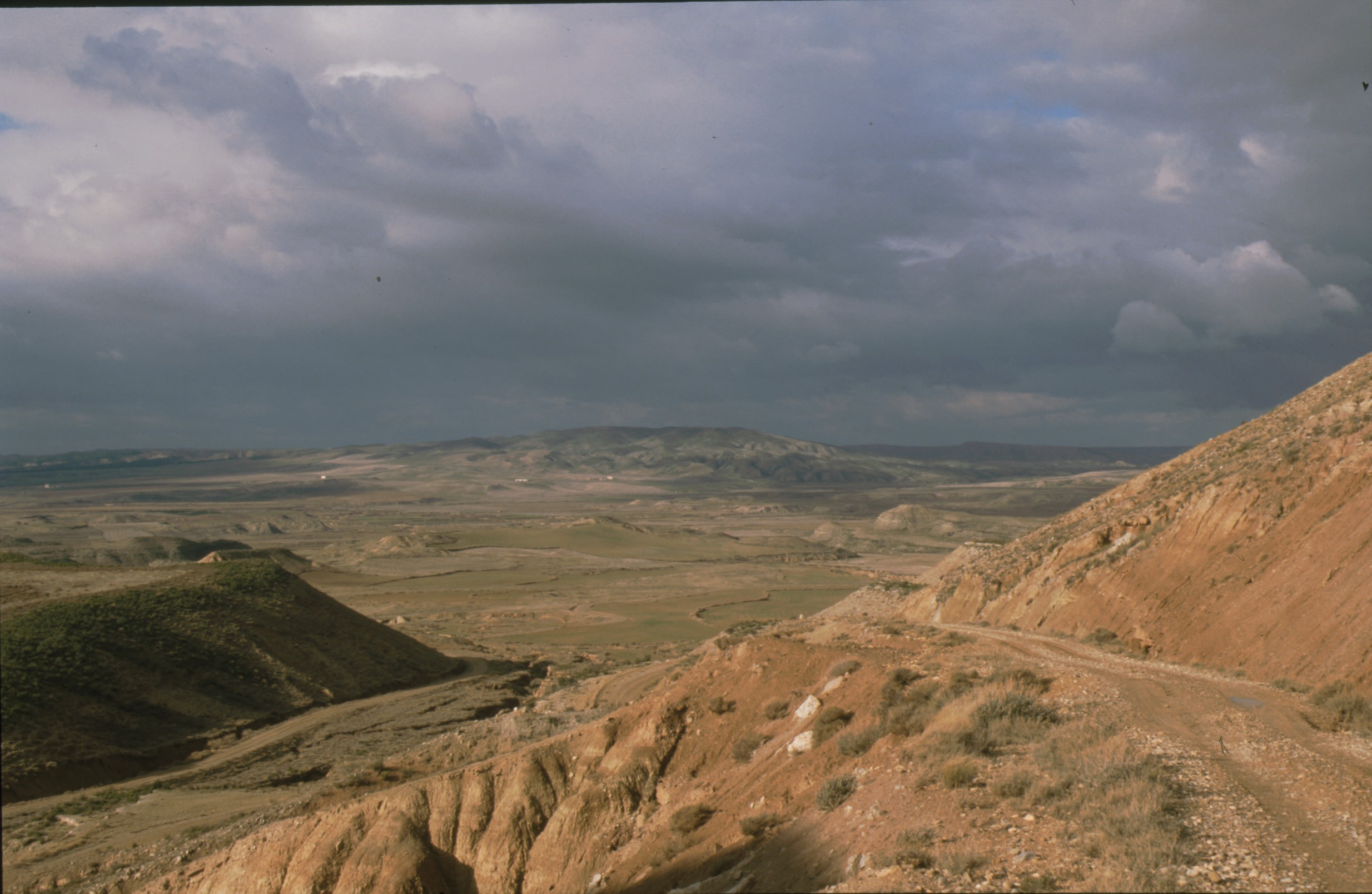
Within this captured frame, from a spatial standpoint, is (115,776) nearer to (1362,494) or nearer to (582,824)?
(582,824)

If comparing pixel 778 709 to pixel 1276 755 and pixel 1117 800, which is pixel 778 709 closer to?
pixel 1117 800

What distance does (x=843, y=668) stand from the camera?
17312mm

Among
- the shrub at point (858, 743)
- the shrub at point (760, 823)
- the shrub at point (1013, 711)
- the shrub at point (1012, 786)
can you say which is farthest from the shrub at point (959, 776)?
the shrub at point (760, 823)

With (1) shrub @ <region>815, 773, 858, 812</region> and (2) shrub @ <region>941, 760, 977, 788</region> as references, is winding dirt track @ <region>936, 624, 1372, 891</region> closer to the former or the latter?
(2) shrub @ <region>941, 760, 977, 788</region>

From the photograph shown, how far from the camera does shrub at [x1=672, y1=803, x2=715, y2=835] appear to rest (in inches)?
581

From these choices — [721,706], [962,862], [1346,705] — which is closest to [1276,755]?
[1346,705]

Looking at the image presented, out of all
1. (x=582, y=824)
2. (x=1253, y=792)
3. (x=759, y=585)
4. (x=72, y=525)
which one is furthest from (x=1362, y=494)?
(x=72, y=525)

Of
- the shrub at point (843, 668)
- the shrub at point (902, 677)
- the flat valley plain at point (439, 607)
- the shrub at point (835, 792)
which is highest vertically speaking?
the shrub at point (902, 677)

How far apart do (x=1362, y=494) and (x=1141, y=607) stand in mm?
6713

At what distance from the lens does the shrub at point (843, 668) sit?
17156 millimetres

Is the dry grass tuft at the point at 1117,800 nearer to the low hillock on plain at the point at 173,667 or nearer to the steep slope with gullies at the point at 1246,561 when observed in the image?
the steep slope with gullies at the point at 1246,561

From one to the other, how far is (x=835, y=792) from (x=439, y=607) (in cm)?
7214

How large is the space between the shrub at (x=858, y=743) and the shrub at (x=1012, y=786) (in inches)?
131

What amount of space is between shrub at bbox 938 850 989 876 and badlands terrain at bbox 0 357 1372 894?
0.05 m
